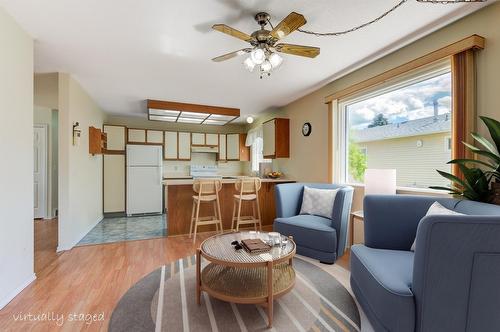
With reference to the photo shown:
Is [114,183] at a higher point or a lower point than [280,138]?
lower

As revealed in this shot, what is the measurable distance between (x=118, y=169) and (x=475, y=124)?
5.96m

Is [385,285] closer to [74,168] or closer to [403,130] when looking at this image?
[403,130]

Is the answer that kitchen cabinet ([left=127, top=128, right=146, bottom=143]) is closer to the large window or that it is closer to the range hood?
the range hood

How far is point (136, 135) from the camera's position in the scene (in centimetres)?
554

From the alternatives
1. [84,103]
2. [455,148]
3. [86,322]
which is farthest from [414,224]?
[84,103]

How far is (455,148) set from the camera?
199 centimetres

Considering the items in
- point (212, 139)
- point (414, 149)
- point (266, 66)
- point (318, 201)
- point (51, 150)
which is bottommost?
point (318, 201)

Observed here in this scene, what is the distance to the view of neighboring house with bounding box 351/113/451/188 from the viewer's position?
7.39ft

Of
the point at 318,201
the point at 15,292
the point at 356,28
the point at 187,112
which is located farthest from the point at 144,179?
the point at 356,28

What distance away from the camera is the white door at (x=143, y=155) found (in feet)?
17.0

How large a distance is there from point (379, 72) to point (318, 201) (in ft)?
5.74

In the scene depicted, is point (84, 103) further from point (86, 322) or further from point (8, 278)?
point (86, 322)

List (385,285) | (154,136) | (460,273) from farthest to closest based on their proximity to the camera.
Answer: (154,136) < (385,285) < (460,273)

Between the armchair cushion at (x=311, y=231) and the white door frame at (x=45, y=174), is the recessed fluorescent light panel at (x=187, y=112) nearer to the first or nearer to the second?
the white door frame at (x=45, y=174)
